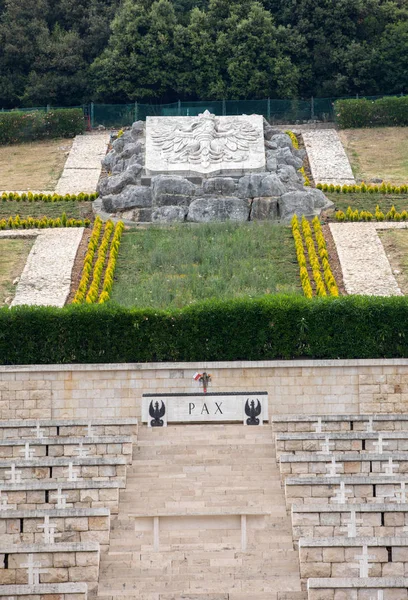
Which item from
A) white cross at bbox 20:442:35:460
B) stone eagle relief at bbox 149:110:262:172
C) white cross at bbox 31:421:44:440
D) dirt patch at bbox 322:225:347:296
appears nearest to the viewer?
white cross at bbox 20:442:35:460

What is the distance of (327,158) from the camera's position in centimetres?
5391

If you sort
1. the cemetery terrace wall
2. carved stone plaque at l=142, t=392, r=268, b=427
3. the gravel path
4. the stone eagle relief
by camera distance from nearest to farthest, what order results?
carved stone plaque at l=142, t=392, r=268, b=427, the cemetery terrace wall, the stone eagle relief, the gravel path

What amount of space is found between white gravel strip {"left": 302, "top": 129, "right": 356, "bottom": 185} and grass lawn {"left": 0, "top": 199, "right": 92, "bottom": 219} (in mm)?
7422

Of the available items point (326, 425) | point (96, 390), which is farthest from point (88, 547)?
point (96, 390)

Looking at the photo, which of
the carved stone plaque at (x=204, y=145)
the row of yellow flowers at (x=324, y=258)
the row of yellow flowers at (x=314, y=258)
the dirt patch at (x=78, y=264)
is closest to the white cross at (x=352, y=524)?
the row of yellow flowers at (x=314, y=258)

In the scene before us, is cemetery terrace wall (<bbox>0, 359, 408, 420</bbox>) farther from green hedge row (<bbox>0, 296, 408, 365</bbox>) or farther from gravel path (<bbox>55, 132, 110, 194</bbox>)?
gravel path (<bbox>55, 132, 110, 194</bbox>)

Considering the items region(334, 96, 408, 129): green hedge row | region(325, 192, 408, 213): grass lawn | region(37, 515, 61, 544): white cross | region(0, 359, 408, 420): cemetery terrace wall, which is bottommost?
region(334, 96, 408, 129): green hedge row

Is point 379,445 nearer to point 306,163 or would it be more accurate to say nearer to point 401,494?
point 401,494

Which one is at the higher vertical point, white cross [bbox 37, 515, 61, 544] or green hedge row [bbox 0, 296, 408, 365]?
white cross [bbox 37, 515, 61, 544]

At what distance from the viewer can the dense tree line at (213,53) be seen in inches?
2323

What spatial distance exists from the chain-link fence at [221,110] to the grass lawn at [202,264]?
43.0ft

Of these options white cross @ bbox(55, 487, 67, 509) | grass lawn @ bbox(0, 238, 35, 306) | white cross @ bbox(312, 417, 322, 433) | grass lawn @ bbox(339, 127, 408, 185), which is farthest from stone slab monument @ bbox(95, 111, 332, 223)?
white cross @ bbox(55, 487, 67, 509)

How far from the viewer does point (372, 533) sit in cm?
2611

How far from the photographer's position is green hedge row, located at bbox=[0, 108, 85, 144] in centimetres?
5728
